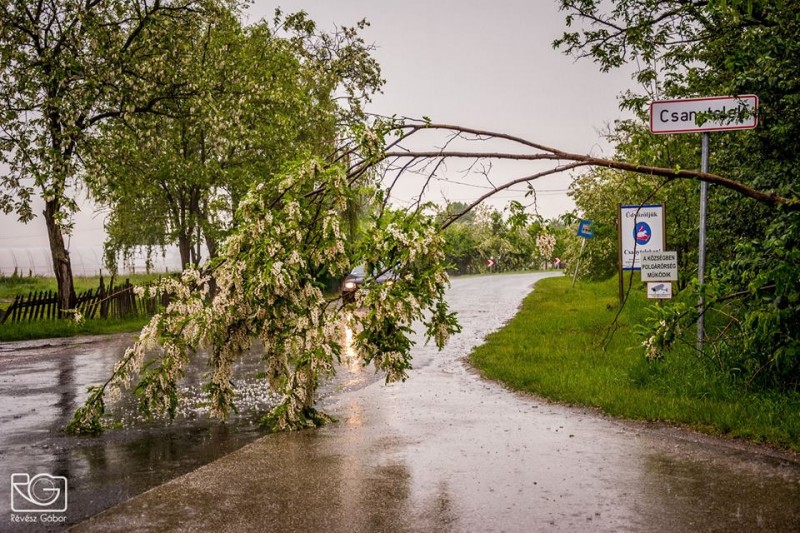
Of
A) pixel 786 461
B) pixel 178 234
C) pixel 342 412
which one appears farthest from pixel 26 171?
pixel 786 461

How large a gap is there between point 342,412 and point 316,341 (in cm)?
224

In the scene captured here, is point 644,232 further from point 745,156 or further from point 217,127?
point 217,127

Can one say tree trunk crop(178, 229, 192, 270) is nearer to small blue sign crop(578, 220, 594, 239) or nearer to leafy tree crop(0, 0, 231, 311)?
leafy tree crop(0, 0, 231, 311)

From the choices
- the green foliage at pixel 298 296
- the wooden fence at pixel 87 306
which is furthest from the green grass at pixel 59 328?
the green foliage at pixel 298 296

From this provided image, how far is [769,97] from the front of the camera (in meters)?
9.62

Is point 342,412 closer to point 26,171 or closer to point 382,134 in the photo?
point 382,134

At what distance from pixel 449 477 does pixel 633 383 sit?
4702 mm

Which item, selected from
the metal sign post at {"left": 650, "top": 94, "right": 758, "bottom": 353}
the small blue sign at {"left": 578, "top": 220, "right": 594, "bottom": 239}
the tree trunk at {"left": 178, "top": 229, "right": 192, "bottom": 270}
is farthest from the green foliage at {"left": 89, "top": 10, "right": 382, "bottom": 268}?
the metal sign post at {"left": 650, "top": 94, "right": 758, "bottom": 353}

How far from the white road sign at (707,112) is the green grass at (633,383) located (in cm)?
261

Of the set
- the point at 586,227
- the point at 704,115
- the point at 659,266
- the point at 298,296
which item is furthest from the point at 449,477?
the point at 659,266

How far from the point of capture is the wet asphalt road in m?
5.09
